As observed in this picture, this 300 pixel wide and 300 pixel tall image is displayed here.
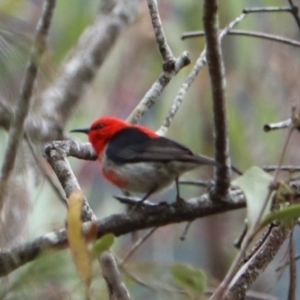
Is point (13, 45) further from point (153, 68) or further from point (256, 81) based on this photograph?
point (256, 81)

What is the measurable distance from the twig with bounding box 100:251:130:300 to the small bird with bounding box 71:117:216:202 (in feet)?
3.87

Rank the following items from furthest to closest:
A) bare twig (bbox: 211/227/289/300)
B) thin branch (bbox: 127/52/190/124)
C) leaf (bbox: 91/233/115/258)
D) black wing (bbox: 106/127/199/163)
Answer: black wing (bbox: 106/127/199/163) < thin branch (bbox: 127/52/190/124) < bare twig (bbox: 211/227/289/300) < leaf (bbox: 91/233/115/258)

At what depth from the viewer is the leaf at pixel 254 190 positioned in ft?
3.13

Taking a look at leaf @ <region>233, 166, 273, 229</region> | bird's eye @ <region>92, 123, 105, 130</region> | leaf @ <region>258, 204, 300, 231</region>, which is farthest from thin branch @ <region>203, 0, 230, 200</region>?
bird's eye @ <region>92, 123, 105, 130</region>

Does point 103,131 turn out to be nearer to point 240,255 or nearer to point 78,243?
point 78,243

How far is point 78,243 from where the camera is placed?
0.97 meters

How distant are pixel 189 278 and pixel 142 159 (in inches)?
56.5

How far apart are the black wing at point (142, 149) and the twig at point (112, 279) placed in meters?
1.23

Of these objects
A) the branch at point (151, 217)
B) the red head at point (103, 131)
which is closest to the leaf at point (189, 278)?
the branch at point (151, 217)

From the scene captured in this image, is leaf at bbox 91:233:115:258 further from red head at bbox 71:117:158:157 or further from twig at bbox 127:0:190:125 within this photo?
red head at bbox 71:117:158:157

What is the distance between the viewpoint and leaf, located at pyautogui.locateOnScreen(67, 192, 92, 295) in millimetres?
938

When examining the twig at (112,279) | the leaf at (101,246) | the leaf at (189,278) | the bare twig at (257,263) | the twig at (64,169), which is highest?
the leaf at (101,246)

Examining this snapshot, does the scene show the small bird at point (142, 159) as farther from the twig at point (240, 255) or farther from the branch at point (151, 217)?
the twig at point (240, 255)

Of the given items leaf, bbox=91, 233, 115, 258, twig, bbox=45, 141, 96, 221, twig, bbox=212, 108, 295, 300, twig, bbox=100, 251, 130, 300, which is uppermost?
twig, bbox=212, 108, 295, 300
